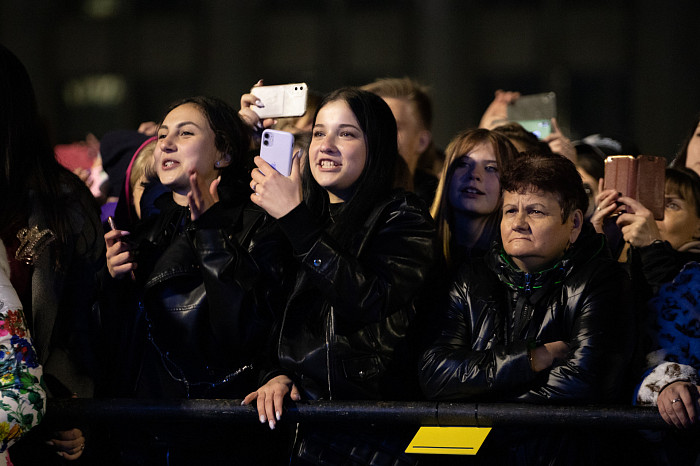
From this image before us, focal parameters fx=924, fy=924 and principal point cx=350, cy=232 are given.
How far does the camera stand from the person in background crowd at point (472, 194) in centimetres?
385

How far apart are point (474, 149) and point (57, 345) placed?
1.88 m

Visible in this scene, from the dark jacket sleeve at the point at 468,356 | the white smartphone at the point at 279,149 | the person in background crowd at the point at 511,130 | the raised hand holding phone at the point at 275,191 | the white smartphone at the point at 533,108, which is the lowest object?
the dark jacket sleeve at the point at 468,356

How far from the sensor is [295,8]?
1692 cm

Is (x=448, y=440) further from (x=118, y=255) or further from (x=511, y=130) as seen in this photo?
(x=511, y=130)

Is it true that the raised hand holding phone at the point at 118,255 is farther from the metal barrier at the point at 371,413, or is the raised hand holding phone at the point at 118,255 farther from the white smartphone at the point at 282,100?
the white smartphone at the point at 282,100

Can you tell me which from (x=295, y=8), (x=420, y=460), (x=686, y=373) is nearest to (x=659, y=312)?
(x=686, y=373)

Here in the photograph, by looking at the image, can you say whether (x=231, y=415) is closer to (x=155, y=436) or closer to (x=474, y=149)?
(x=155, y=436)

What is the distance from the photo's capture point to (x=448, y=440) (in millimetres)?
2711

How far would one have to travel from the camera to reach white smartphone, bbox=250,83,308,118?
12.6ft

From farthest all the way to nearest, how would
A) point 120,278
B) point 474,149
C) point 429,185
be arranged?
point 429,185 < point 474,149 < point 120,278

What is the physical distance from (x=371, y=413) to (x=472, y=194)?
1395 millimetres

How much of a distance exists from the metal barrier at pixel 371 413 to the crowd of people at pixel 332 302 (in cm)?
6

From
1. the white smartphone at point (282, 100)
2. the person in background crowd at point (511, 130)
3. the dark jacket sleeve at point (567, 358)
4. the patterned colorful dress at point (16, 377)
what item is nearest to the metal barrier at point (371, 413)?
the dark jacket sleeve at point (567, 358)

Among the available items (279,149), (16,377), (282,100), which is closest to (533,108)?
(282,100)
